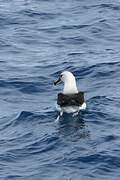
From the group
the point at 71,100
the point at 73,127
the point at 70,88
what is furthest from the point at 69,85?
the point at 73,127

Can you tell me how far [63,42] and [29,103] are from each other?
728cm

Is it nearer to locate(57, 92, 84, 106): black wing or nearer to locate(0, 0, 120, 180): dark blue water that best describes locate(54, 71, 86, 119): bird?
Answer: locate(57, 92, 84, 106): black wing

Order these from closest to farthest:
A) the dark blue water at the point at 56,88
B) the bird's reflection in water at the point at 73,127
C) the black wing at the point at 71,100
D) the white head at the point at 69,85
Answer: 1. the dark blue water at the point at 56,88
2. the bird's reflection in water at the point at 73,127
3. the black wing at the point at 71,100
4. the white head at the point at 69,85

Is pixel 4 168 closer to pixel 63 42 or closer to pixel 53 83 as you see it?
pixel 53 83

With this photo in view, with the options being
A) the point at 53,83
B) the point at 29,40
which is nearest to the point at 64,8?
the point at 29,40

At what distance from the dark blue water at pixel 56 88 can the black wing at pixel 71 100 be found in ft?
1.25

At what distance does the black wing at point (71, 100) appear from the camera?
22125 millimetres

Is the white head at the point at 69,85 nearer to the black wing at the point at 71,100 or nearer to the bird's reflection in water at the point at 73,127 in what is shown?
the black wing at the point at 71,100

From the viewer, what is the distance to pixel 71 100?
2230 cm

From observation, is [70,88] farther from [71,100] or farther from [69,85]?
[71,100]

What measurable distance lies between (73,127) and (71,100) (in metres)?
1.29

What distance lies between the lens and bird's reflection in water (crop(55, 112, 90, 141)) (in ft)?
66.6

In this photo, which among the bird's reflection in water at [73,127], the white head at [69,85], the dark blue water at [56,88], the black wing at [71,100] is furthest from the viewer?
the white head at [69,85]

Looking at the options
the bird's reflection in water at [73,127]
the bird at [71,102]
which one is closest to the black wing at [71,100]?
the bird at [71,102]
